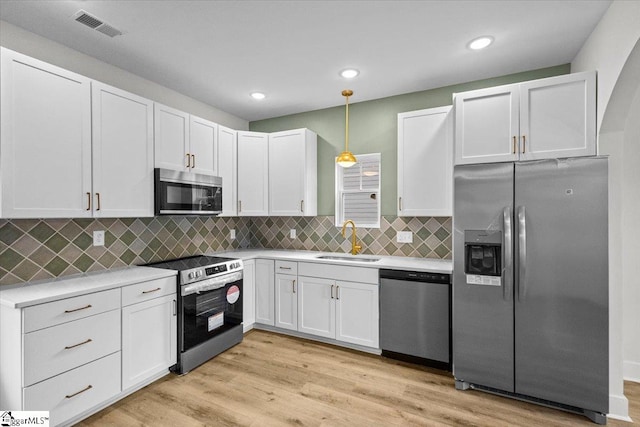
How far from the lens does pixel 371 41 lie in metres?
2.38

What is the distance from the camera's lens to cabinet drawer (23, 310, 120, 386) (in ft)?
5.87

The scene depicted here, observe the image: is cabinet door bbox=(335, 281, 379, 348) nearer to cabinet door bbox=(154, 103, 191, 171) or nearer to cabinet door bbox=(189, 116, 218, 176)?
cabinet door bbox=(189, 116, 218, 176)

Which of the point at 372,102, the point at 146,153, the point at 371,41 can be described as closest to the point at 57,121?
the point at 146,153

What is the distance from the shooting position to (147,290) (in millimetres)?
2414

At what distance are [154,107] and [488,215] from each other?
120 inches

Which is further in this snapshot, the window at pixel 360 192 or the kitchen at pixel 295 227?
the window at pixel 360 192

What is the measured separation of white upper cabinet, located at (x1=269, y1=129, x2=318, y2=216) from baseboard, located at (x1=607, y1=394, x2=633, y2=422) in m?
3.10

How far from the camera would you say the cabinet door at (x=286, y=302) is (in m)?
3.40

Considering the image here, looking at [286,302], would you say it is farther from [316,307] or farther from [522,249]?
[522,249]

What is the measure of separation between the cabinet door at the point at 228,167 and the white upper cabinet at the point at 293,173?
464mm

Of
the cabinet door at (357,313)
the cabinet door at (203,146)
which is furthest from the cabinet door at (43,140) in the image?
the cabinet door at (357,313)

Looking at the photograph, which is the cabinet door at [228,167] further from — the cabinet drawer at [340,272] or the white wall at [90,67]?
the cabinet drawer at [340,272]

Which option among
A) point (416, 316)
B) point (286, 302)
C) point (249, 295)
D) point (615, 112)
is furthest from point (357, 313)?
point (615, 112)

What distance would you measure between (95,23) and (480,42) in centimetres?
289
